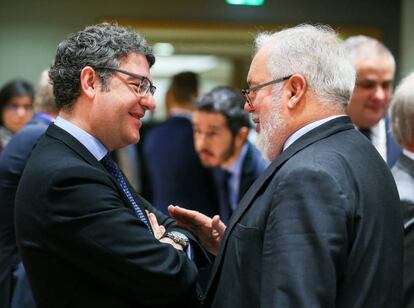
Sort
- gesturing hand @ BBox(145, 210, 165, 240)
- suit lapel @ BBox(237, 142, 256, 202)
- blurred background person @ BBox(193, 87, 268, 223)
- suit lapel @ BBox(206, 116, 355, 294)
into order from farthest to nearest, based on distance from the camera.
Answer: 1. blurred background person @ BBox(193, 87, 268, 223)
2. suit lapel @ BBox(237, 142, 256, 202)
3. gesturing hand @ BBox(145, 210, 165, 240)
4. suit lapel @ BBox(206, 116, 355, 294)

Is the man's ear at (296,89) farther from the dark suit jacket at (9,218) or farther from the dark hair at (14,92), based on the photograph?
the dark hair at (14,92)

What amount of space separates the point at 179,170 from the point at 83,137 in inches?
81.3

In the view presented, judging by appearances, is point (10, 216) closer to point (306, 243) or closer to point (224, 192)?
point (224, 192)

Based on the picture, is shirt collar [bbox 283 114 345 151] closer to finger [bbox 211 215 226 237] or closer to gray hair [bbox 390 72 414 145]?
finger [bbox 211 215 226 237]

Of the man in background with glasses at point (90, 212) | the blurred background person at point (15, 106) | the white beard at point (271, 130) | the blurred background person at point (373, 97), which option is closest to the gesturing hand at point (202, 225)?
the man in background with glasses at point (90, 212)

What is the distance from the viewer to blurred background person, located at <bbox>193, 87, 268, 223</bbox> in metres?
3.65

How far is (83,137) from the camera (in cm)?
208

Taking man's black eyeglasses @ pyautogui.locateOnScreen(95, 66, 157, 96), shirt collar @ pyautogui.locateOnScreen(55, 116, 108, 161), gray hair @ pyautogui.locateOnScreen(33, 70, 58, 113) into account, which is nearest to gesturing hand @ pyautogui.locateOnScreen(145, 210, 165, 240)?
shirt collar @ pyautogui.locateOnScreen(55, 116, 108, 161)

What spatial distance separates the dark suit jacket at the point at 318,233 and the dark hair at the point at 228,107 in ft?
6.42

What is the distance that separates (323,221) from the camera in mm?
1591

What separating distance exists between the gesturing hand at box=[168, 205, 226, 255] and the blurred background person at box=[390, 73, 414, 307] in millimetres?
564

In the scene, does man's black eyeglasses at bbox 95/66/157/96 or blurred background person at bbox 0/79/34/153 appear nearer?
man's black eyeglasses at bbox 95/66/157/96

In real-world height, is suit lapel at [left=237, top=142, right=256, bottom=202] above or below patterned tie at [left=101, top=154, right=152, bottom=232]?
below

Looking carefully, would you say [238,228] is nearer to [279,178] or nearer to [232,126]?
[279,178]
